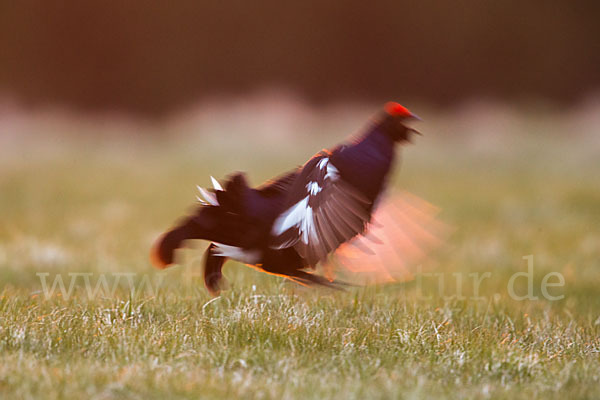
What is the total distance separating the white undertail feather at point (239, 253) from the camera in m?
3.66

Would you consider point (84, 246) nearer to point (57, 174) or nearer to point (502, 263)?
point (502, 263)

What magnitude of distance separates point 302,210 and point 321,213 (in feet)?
0.33

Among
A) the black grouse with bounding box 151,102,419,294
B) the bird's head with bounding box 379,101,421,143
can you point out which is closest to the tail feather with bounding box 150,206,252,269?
the black grouse with bounding box 151,102,419,294

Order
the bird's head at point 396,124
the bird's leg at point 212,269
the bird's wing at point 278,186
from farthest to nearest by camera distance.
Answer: the bird's leg at point 212,269 < the bird's wing at point 278,186 < the bird's head at point 396,124

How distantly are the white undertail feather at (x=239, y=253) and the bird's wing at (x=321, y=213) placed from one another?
0.59ft

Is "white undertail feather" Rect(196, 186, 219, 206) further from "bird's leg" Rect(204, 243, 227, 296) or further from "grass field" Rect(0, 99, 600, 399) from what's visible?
"grass field" Rect(0, 99, 600, 399)

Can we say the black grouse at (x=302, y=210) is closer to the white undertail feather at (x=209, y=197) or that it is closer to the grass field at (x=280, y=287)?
the white undertail feather at (x=209, y=197)

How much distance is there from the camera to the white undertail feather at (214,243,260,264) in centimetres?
366

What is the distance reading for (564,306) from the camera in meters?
5.76

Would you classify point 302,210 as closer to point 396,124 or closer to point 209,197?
point 209,197

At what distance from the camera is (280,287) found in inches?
172

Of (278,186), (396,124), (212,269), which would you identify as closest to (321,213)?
(278,186)

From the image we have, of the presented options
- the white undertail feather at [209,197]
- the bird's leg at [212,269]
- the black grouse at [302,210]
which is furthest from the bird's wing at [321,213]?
the bird's leg at [212,269]

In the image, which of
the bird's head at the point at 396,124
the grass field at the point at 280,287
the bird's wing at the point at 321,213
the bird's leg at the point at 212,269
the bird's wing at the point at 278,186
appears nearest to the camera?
the grass field at the point at 280,287
